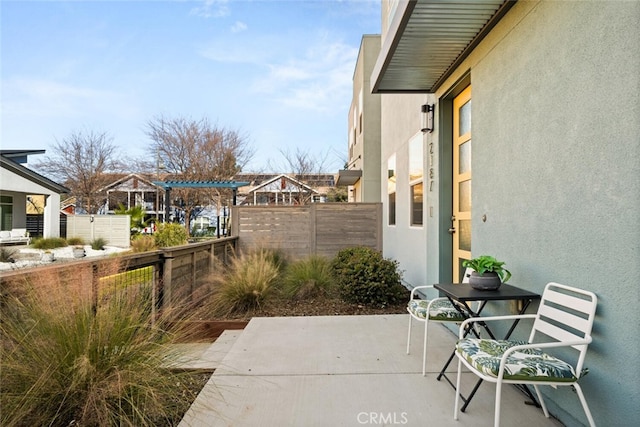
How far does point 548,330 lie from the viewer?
2.03 metres

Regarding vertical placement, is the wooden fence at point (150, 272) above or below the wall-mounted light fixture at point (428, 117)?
below

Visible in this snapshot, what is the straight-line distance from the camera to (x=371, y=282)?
15.9ft

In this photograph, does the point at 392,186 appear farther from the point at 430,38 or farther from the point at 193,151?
the point at 193,151

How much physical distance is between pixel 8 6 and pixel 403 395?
557 cm

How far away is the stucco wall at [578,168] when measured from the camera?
1.58 m

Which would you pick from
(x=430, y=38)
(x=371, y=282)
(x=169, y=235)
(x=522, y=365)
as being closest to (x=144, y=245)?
(x=169, y=235)

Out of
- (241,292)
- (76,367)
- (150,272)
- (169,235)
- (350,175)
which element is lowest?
(241,292)

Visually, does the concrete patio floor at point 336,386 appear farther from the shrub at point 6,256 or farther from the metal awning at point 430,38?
the shrub at point 6,256

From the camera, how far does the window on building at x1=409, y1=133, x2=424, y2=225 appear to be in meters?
5.18

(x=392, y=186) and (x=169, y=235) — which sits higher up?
(x=392, y=186)

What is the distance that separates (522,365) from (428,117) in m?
3.40

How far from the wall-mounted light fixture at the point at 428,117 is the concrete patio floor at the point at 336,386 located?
249 cm

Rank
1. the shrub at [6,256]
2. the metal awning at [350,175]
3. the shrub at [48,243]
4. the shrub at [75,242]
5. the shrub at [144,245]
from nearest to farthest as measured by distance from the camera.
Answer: the shrub at [144,245] → the shrub at [6,256] → the metal awning at [350,175] → the shrub at [48,243] → the shrub at [75,242]

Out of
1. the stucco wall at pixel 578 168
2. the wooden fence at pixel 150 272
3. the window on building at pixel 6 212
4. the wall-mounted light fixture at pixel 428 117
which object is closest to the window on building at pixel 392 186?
the wall-mounted light fixture at pixel 428 117
